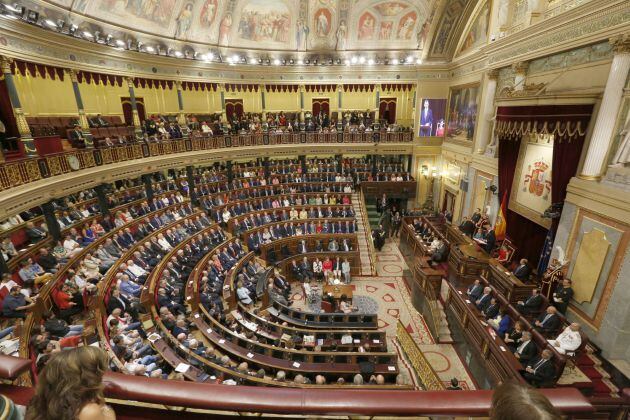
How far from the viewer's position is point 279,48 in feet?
64.8

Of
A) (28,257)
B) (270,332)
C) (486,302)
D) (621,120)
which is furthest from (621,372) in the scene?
(28,257)

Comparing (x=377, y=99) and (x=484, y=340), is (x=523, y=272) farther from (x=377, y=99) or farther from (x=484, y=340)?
(x=377, y=99)

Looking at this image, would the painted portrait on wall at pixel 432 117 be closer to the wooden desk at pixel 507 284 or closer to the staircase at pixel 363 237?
the staircase at pixel 363 237

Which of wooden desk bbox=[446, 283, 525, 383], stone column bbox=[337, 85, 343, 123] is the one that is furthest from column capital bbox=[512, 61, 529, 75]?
stone column bbox=[337, 85, 343, 123]

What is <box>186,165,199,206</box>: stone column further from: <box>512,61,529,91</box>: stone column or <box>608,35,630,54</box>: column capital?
<box>608,35,630,54</box>: column capital

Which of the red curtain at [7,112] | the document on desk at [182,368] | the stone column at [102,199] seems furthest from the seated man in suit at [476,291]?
the red curtain at [7,112]

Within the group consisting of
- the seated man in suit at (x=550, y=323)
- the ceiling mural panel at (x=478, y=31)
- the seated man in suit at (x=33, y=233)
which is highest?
the ceiling mural panel at (x=478, y=31)

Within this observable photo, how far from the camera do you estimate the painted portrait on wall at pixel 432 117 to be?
18.9 metres

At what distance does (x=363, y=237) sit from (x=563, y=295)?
884 centimetres

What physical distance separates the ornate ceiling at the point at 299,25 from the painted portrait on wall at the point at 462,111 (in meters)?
2.85

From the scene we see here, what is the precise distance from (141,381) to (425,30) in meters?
21.1

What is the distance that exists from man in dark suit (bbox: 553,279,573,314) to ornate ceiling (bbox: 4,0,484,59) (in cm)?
1358

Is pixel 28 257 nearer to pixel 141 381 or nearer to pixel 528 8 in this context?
pixel 141 381

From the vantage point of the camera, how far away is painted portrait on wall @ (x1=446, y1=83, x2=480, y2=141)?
14.9 m
